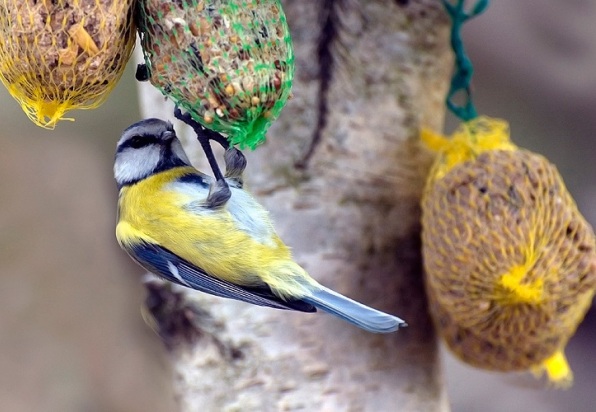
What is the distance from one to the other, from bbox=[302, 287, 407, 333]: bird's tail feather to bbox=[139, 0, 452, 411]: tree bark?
1.16 ft

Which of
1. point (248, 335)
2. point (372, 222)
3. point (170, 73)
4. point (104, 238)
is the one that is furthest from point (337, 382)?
point (104, 238)

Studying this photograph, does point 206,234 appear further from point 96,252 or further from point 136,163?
point 96,252

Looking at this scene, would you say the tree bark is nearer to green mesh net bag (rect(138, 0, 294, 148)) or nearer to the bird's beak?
the bird's beak

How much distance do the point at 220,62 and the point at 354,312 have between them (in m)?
0.51

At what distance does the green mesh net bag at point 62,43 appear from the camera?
1.35 metres

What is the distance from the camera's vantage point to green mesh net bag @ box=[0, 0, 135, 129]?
1.35 m

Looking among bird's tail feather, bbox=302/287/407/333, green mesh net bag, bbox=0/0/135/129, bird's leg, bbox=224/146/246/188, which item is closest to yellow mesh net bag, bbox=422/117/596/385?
bird's tail feather, bbox=302/287/407/333

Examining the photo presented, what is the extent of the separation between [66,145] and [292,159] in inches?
92.2

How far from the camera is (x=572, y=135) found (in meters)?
4.09

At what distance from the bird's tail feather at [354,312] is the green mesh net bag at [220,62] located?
37cm

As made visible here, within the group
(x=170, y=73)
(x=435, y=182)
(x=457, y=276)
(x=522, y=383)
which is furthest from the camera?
(x=522, y=383)

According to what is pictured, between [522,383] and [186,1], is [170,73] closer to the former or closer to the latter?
[186,1]

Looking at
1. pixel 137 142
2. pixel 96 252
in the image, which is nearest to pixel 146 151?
pixel 137 142

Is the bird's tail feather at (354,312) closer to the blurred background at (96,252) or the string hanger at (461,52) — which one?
the string hanger at (461,52)
